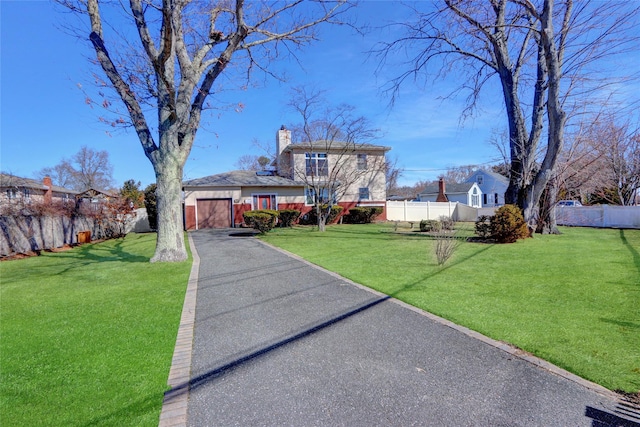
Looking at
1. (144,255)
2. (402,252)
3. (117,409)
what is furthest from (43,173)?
(117,409)

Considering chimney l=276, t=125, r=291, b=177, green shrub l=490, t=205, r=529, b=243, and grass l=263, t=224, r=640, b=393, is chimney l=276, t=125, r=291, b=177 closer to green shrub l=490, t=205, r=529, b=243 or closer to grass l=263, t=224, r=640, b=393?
grass l=263, t=224, r=640, b=393

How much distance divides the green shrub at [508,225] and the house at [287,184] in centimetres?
975

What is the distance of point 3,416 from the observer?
2.56m

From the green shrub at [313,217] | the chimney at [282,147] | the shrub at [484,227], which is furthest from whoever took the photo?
the chimney at [282,147]

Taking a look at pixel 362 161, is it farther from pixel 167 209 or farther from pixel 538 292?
pixel 538 292

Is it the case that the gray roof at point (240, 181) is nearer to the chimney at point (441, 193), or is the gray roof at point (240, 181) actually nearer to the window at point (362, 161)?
the window at point (362, 161)

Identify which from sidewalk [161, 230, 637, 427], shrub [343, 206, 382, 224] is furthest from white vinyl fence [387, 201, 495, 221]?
sidewalk [161, 230, 637, 427]

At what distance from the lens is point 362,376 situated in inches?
121

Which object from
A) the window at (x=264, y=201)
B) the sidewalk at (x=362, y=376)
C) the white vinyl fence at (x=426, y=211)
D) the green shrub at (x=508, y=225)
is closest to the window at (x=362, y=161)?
the white vinyl fence at (x=426, y=211)

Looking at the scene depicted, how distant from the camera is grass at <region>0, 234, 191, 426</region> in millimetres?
2645

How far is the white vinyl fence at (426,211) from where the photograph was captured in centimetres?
2758

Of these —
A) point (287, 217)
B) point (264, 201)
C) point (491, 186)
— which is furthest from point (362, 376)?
point (491, 186)

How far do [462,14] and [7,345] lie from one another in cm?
1463

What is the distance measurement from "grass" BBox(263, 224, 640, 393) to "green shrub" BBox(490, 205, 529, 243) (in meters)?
1.43
